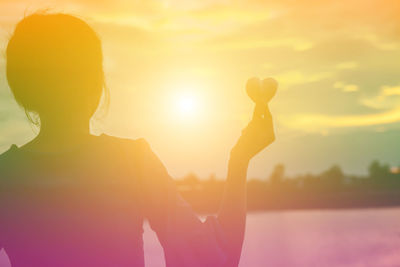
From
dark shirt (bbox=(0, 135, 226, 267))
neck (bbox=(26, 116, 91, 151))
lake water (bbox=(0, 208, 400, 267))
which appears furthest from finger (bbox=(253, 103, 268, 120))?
lake water (bbox=(0, 208, 400, 267))

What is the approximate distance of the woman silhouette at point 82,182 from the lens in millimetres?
1820

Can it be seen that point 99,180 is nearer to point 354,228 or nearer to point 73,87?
point 73,87

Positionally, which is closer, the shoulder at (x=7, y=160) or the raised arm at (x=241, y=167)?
the raised arm at (x=241, y=167)

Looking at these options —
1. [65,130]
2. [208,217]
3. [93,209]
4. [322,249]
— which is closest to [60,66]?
[65,130]

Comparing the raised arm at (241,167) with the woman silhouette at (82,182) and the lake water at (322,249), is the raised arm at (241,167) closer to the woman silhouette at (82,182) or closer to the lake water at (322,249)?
the woman silhouette at (82,182)

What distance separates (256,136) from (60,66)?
888mm

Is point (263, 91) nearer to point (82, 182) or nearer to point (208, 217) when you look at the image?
point (208, 217)

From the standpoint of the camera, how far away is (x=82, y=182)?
2051 mm

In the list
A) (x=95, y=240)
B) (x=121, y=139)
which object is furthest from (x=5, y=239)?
(x=121, y=139)

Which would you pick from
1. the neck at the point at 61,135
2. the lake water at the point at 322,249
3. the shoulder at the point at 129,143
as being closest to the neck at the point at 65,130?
the neck at the point at 61,135

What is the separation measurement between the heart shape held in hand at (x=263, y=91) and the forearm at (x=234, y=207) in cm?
21

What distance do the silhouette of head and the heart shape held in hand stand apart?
708mm

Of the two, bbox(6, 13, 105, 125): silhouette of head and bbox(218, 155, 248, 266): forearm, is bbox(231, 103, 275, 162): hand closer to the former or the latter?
bbox(218, 155, 248, 266): forearm

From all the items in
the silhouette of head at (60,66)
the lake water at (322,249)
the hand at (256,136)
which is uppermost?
the silhouette of head at (60,66)
